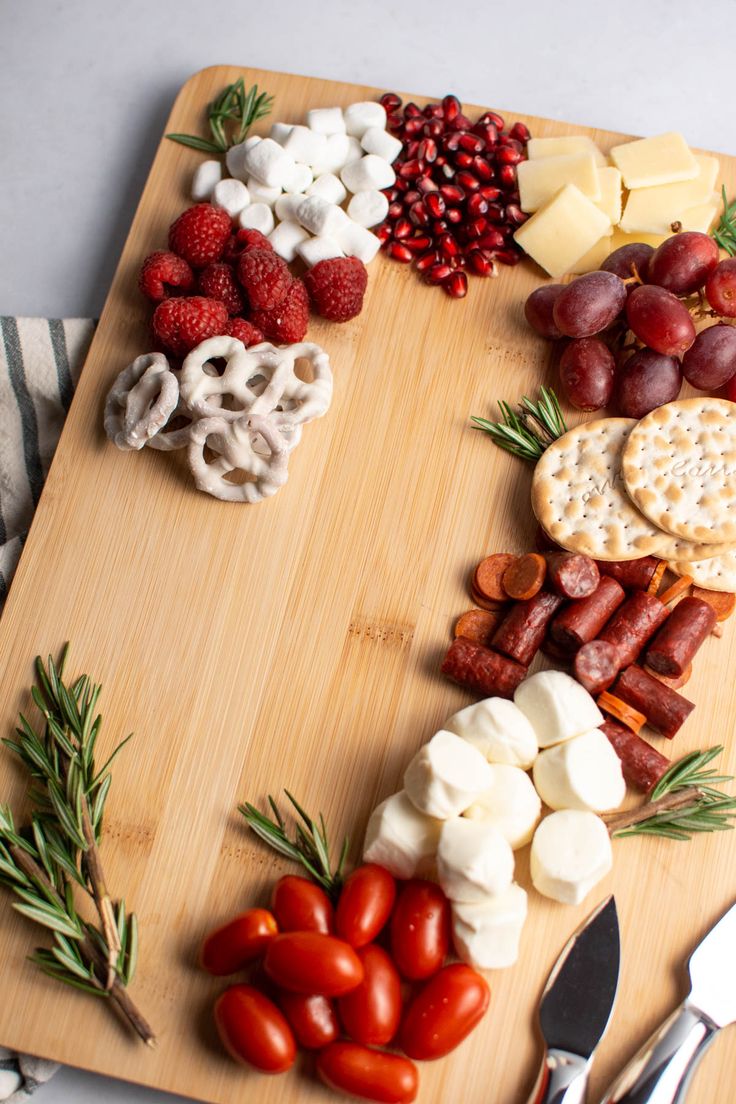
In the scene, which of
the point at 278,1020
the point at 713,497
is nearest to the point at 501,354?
the point at 713,497

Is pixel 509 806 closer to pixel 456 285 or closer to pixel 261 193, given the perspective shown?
pixel 456 285

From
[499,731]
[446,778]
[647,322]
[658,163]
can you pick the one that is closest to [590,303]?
[647,322]

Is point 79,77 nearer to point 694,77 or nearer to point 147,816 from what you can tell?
point 694,77

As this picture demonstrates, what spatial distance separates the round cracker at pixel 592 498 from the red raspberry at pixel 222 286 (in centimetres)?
80

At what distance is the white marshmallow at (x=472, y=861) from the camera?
5.69 ft

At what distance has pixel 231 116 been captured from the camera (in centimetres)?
248

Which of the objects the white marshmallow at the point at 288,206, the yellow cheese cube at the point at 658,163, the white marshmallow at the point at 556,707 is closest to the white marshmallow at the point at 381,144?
the white marshmallow at the point at 288,206

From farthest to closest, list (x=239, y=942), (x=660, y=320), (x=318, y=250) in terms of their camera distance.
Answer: (x=318, y=250)
(x=660, y=320)
(x=239, y=942)

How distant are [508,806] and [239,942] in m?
0.57

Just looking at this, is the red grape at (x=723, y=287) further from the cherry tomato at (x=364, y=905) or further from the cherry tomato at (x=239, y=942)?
the cherry tomato at (x=239, y=942)

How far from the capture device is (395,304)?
2381mm

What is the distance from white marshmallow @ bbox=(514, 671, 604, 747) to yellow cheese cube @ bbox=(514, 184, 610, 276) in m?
1.02

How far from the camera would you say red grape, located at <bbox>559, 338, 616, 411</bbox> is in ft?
7.16

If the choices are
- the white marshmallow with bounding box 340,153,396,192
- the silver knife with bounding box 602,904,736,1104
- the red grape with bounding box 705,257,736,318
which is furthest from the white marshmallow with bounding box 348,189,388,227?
the silver knife with bounding box 602,904,736,1104
